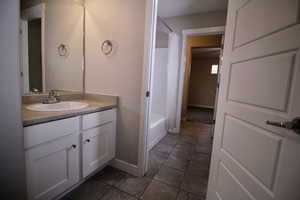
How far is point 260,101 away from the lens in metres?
0.70

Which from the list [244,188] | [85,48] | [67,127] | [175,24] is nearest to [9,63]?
[67,127]

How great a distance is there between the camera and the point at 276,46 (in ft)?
2.03

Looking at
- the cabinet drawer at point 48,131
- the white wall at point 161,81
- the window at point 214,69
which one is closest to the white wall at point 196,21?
the white wall at point 161,81

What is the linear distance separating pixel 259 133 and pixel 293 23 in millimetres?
522

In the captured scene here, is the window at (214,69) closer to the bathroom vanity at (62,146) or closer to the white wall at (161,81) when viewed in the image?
the white wall at (161,81)

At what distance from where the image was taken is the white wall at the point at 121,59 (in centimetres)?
145

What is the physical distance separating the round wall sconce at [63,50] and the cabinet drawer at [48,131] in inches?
39.5

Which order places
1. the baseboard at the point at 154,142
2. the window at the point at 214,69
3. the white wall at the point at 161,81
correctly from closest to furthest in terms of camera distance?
the baseboard at the point at 154,142 < the white wall at the point at 161,81 < the window at the point at 214,69

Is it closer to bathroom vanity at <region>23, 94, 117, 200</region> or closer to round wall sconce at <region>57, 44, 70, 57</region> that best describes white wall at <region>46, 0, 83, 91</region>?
round wall sconce at <region>57, 44, 70, 57</region>

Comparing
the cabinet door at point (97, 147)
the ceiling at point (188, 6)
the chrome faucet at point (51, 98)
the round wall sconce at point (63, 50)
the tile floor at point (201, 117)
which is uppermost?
the ceiling at point (188, 6)

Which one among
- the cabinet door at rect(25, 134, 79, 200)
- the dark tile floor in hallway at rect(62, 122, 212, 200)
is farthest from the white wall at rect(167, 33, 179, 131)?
the cabinet door at rect(25, 134, 79, 200)

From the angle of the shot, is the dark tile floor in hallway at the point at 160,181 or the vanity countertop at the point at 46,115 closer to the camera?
the vanity countertop at the point at 46,115

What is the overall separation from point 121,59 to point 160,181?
1.51 metres

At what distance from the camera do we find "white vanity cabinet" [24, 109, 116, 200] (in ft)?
3.01
